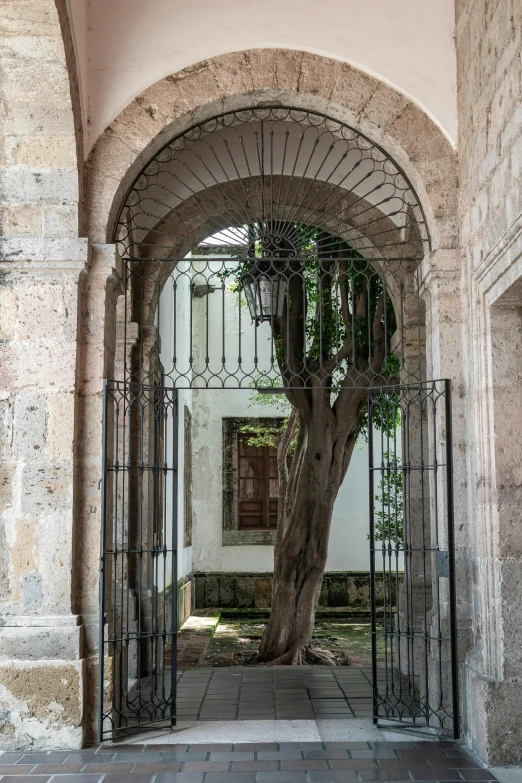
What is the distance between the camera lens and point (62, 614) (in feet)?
Answer: 16.0

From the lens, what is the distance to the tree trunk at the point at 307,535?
26.4 feet

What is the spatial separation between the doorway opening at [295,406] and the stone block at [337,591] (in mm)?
4193

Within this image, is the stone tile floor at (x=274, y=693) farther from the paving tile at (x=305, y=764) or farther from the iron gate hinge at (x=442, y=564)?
the iron gate hinge at (x=442, y=564)

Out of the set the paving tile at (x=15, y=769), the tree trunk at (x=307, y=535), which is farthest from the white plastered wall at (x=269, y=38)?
the paving tile at (x=15, y=769)

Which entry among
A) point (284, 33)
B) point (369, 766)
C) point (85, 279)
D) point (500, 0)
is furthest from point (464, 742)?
point (284, 33)

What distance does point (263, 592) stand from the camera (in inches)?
531

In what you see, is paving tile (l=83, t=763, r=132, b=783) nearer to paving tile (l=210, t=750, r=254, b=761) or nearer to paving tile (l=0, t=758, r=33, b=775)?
paving tile (l=0, t=758, r=33, b=775)

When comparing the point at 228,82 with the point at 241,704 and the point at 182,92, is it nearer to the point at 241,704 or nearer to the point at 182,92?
the point at 182,92

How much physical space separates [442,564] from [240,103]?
3232mm

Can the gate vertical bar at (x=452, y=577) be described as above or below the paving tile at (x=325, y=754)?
above

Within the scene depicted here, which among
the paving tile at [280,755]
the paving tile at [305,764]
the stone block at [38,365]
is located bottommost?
the paving tile at [280,755]

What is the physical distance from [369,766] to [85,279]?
3223mm

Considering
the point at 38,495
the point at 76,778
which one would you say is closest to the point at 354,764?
the point at 76,778

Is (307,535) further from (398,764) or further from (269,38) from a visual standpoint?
(269,38)
